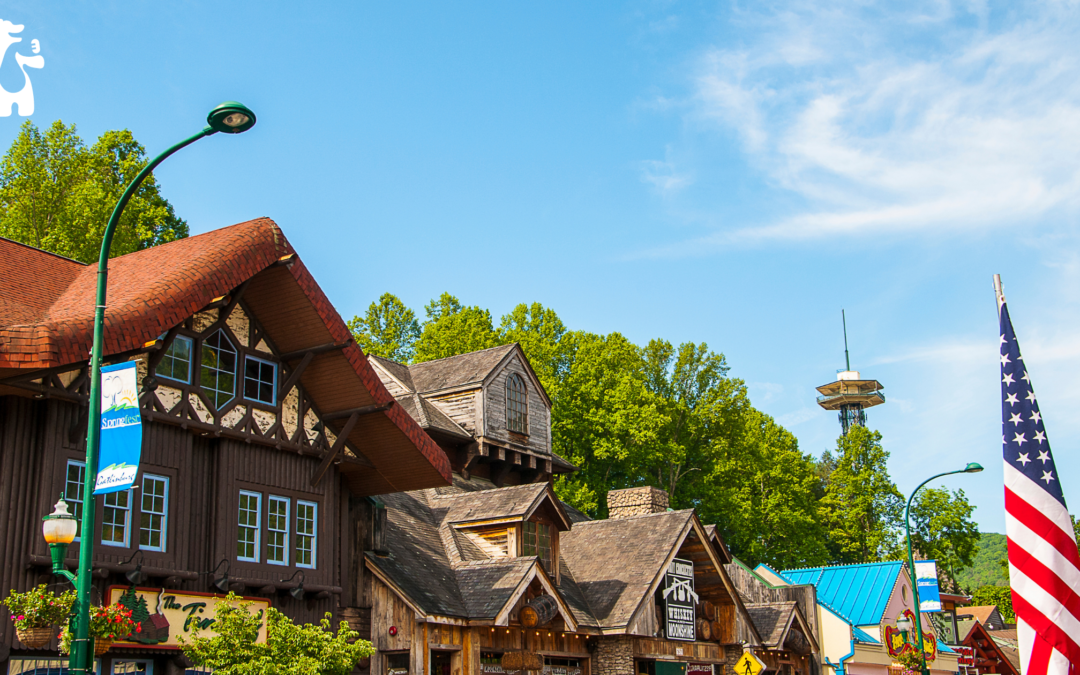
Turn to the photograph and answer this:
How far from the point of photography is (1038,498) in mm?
12828

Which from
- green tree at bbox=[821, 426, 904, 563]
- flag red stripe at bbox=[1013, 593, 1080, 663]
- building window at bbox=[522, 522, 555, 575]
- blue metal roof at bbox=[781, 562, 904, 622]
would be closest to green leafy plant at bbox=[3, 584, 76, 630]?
flag red stripe at bbox=[1013, 593, 1080, 663]

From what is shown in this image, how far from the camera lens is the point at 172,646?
1675 centimetres

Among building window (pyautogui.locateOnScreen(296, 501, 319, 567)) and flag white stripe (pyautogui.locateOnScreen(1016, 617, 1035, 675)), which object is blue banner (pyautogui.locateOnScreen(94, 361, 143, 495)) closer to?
building window (pyautogui.locateOnScreen(296, 501, 319, 567))

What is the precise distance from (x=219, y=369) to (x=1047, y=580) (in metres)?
13.6

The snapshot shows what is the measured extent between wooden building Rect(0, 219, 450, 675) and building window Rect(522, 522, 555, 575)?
4.71 metres

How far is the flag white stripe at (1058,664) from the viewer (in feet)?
40.0

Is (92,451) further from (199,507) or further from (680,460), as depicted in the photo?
(680,460)

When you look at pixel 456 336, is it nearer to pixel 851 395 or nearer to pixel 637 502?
pixel 637 502

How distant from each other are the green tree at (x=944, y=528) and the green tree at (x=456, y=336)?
2559cm

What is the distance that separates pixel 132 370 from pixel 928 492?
53479 millimetres

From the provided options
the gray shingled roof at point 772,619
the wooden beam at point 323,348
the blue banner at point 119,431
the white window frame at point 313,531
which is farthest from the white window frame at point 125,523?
the gray shingled roof at point 772,619

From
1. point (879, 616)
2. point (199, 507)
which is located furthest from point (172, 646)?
point (879, 616)

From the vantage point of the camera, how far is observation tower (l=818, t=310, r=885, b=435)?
134 meters

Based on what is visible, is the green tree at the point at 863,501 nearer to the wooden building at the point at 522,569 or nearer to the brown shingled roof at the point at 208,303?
the wooden building at the point at 522,569
